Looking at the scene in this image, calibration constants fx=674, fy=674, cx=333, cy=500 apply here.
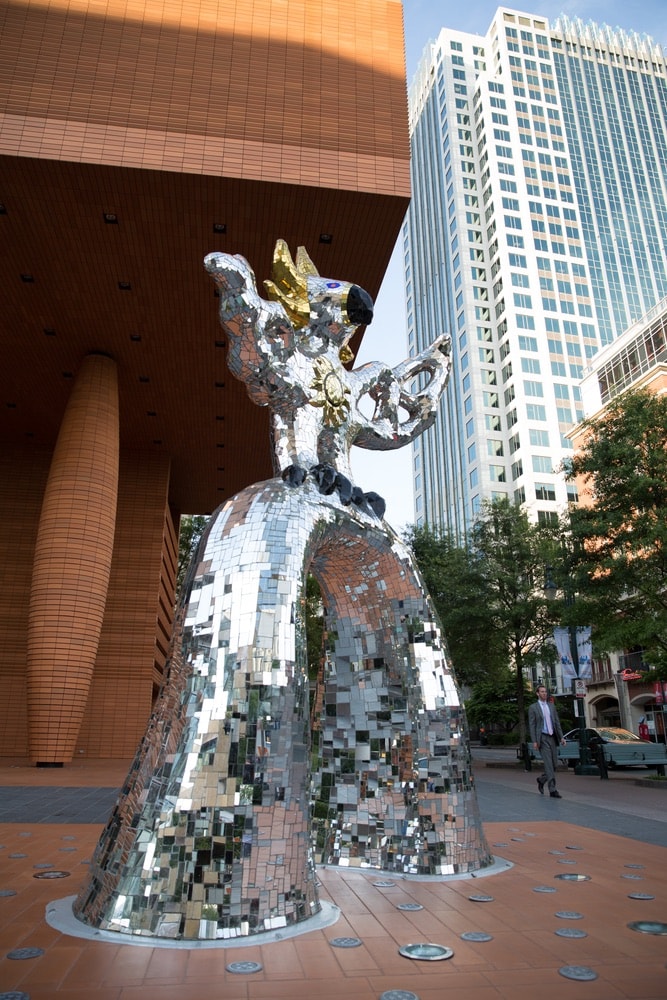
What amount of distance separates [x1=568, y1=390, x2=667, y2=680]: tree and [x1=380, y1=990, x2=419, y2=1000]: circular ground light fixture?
38.7ft

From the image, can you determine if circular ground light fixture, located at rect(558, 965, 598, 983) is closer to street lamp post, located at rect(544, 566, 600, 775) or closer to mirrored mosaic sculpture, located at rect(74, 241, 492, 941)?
mirrored mosaic sculpture, located at rect(74, 241, 492, 941)

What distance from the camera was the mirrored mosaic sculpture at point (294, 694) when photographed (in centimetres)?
300

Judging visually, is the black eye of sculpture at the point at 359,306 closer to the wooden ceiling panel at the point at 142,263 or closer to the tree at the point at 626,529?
the wooden ceiling panel at the point at 142,263

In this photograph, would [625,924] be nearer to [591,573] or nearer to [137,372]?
[591,573]

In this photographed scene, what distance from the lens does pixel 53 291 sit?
12.9m

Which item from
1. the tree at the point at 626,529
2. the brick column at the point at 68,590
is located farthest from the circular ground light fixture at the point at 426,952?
the tree at the point at 626,529

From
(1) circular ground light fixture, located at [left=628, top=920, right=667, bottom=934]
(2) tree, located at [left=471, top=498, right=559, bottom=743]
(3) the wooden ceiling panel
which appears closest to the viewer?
(1) circular ground light fixture, located at [left=628, top=920, right=667, bottom=934]

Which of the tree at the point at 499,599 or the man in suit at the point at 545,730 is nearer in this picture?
the man in suit at the point at 545,730

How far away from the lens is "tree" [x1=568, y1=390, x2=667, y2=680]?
1340 centimetres

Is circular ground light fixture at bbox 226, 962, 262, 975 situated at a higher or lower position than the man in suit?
lower

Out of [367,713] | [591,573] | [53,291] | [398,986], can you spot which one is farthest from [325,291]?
[591,573]

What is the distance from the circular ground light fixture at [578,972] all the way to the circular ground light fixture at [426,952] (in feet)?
1.54

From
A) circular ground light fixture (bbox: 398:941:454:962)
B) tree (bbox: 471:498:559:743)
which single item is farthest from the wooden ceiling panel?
circular ground light fixture (bbox: 398:941:454:962)

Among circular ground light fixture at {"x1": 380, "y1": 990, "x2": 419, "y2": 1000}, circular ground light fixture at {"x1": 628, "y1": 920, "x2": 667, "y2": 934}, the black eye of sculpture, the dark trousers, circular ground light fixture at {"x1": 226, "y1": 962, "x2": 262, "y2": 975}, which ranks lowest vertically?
circular ground light fixture at {"x1": 380, "y1": 990, "x2": 419, "y2": 1000}
